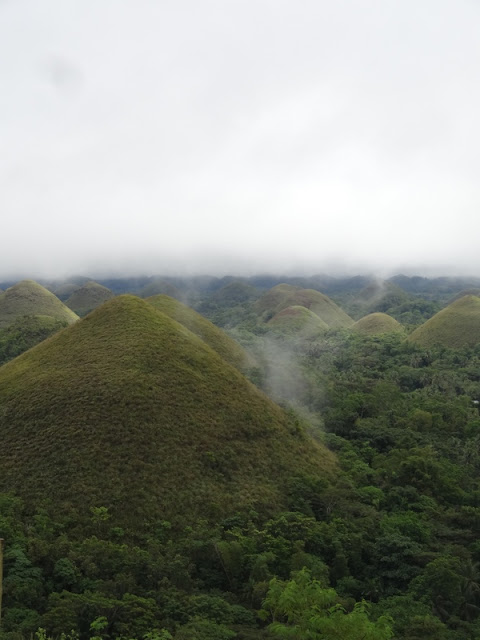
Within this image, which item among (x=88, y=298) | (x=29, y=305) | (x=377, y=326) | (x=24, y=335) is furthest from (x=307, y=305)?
(x=24, y=335)

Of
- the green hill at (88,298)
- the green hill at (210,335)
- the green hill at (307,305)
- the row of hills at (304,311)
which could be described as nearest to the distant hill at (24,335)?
the row of hills at (304,311)

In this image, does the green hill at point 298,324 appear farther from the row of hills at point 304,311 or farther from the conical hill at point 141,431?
the conical hill at point 141,431

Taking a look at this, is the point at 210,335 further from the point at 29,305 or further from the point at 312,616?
the point at 29,305

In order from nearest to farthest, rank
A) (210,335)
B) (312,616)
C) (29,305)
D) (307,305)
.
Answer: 1. (312,616)
2. (210,335)
3. (29,305)
4. (307,305)

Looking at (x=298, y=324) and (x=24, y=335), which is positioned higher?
(x=24, y=335)

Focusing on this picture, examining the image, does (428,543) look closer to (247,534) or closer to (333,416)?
(247,534)

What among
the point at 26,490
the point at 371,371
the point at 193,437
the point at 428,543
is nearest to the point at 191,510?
the point at 193,437
